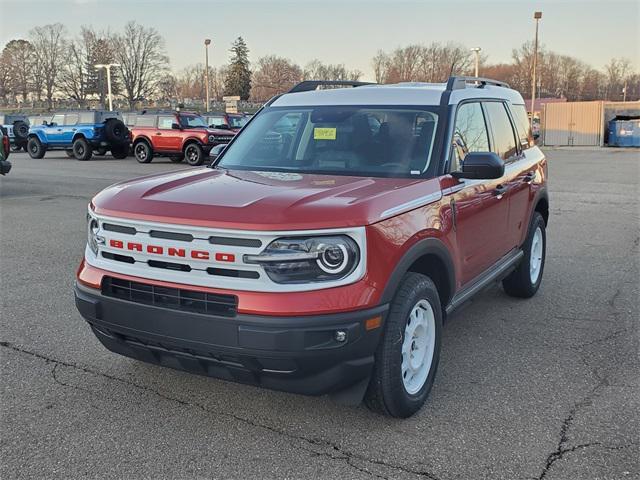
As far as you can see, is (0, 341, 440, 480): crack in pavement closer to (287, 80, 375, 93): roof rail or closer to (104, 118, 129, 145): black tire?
(287, 80, 375, 93): roof rail

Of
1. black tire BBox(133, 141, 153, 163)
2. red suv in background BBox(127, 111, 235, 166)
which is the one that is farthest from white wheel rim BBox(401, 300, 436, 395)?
black tire BBox(133, 141, 153, 163)

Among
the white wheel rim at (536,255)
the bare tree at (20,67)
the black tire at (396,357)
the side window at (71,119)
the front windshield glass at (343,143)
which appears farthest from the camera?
the bare tree at (20,67)

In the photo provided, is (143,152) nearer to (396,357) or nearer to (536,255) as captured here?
(536,255)

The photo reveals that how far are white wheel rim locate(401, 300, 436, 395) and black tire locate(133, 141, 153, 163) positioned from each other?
811 inches

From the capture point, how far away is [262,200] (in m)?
3.16

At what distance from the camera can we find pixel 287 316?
2.90 metres

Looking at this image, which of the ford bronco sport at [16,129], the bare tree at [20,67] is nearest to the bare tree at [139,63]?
the bare tree at [20,67]

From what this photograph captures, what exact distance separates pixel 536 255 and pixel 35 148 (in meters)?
25.1

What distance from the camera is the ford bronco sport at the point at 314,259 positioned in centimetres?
295

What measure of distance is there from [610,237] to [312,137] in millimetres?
6233

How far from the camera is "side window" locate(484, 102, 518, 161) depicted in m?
5.04

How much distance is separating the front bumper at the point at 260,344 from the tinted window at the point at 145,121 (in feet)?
67.9

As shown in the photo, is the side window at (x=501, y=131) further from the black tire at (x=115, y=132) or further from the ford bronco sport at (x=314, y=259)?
the black tire at (x=115, y=132)

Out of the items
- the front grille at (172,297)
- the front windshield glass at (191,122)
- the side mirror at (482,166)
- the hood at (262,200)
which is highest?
the front windshield glass at (191,122)
